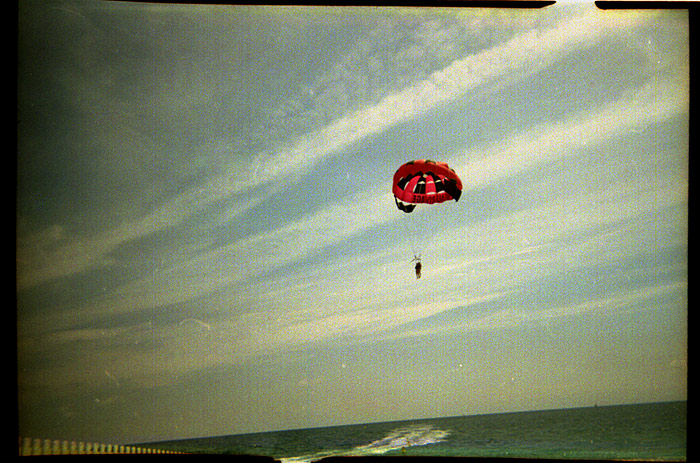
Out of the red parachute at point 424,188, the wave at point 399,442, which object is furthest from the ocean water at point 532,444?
the red parachute at point 424,188

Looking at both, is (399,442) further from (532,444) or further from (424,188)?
(424,188)

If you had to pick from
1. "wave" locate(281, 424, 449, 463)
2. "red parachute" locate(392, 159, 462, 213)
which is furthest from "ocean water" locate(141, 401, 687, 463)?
"red parachute" locate(392, 159, 462, 213)

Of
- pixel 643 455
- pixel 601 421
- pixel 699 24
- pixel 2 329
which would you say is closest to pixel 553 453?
pixel 643 455

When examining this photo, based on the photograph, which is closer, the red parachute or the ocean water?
the red parachute

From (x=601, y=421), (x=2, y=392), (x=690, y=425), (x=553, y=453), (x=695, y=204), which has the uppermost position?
(x=695, y=204)

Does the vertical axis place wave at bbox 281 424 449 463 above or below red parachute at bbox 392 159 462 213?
below

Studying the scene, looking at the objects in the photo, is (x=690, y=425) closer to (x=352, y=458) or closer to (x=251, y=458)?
(x=352, y=458)

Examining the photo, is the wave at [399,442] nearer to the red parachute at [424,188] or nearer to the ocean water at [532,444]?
the ocean water at [532,444]

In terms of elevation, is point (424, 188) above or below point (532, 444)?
above

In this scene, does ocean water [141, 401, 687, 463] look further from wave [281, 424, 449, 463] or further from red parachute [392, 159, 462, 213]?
red parachute [392, 159, 462, 213]

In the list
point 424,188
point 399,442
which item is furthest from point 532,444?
point 424,188

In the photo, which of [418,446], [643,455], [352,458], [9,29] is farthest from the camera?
[418,446]
